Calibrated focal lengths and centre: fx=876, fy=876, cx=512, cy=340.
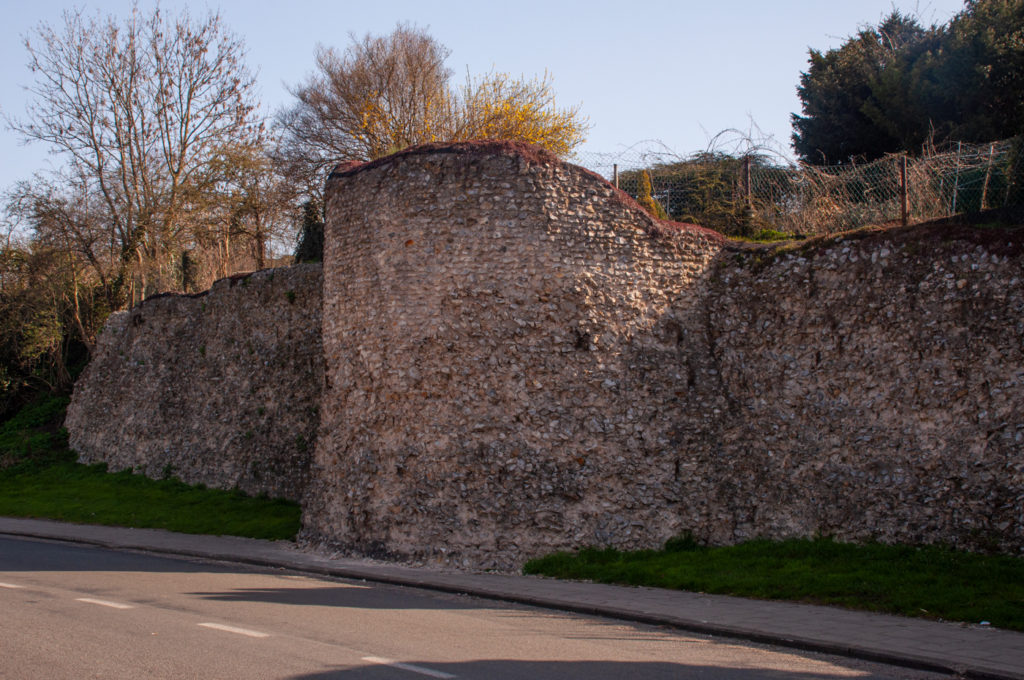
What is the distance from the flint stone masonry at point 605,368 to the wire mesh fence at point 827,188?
2.60 metres

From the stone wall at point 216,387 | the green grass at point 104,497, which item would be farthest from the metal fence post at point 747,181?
the green grass at point 104,497

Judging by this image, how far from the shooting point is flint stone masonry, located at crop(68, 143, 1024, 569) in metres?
12.5

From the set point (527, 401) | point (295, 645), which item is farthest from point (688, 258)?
point (295, 645)

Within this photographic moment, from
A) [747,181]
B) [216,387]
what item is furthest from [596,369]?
[216,387]

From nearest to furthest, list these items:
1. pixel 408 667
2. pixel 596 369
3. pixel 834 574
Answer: pixel 408 667 → pixel 834 574 → pixel 596 369

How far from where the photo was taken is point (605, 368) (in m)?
14.1

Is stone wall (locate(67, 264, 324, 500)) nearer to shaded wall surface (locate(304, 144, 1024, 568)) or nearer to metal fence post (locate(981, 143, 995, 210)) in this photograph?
shaded wall surface (locate(304, 144, 1024, 568))

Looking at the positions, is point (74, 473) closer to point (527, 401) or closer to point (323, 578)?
point (323, 578)

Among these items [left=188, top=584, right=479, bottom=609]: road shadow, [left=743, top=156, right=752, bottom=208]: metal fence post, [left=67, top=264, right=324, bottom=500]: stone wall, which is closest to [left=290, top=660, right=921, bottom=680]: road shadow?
[left=188, top=584, right=479, bottom=609]: road shadow

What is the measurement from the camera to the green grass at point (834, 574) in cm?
972

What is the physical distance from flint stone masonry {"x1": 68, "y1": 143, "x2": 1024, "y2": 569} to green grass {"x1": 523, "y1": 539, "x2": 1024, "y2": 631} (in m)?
0.43

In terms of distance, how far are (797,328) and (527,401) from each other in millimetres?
4371

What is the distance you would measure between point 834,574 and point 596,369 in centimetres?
470

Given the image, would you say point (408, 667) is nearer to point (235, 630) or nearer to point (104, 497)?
point (235, 630)
